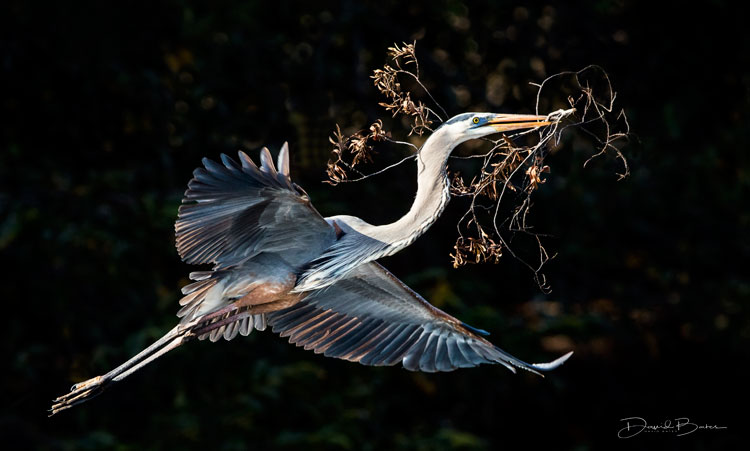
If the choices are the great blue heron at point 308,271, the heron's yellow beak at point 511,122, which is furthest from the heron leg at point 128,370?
the heron's yellow beak at point 511,122

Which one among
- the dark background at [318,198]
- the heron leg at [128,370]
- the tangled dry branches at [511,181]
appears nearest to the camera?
the tangled dry branches at [511,181]

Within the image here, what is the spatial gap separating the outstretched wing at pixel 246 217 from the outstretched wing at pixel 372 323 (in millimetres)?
Answer: 540

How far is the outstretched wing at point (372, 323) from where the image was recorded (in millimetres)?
4625

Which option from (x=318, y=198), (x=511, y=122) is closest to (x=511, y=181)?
Answer: (x=511, y=122)

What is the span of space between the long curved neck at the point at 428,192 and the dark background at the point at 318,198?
3894mm

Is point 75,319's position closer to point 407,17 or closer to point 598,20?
point 407,17

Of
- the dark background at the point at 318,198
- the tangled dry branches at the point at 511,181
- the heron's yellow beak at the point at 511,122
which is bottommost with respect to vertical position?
the dark background at the point at 318,198

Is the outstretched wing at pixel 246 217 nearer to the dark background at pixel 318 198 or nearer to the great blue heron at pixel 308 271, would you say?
the great blue heron at pixel 308 271

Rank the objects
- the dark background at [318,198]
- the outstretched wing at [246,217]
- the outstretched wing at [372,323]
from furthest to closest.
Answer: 1. the dark background at [318,198]
2. the outstretched wing at [372,323]
3. the outstretched wing at [246,217]

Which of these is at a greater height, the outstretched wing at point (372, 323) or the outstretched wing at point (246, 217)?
the outstretched wing at point (246, 217)

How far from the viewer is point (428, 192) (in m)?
3.92

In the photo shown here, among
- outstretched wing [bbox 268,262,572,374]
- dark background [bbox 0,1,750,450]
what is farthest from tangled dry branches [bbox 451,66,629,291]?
dark background [bbox 0,1,750,450]

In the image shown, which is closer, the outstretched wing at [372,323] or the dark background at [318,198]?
the outstretched wing at [372,323]

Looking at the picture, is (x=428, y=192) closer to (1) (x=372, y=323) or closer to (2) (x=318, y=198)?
(1) (x=372, y=323)
